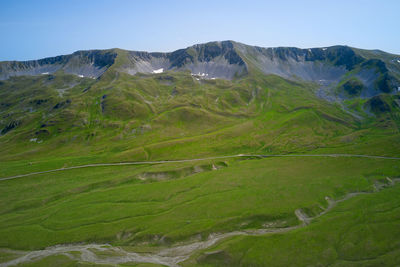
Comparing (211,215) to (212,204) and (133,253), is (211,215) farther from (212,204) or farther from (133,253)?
(133,253)

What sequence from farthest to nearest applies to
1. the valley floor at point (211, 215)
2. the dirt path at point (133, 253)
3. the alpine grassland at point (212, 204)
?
the dirt path at point (133, 253), the alpine grassland at point (212, 204), the valley floor at point (211, 215)

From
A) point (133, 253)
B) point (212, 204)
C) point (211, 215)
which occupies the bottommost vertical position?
point (133, 253)

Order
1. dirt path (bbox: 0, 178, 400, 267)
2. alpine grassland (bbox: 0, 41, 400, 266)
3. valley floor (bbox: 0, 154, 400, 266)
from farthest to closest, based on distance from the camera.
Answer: dirt path (bbox: 0, 178, 400, 267)
alpine grassland (bbox: 0, 41, 400, 266)
valley floor (bbox: 0, 154, 400, 266)

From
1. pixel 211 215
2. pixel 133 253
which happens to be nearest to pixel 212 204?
pixel 211 215

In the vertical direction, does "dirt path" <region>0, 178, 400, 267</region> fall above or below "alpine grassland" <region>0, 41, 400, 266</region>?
below

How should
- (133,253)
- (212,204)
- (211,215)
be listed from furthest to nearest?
1. (212,204)
2. (211,215)
3. (133,253)

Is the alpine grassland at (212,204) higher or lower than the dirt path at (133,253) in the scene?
higher

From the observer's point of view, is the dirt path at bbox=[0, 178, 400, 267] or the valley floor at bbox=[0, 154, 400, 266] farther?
the dirt path at bbox=[0, 178, 400, 267]

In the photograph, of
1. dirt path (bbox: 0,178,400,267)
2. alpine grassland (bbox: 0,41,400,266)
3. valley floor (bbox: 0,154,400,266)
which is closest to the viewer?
valley floor (bbox: 0,154,400,266)

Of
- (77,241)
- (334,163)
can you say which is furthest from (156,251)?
(334,163)

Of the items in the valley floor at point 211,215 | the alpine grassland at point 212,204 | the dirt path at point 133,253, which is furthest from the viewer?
the dirt path at point 133,253

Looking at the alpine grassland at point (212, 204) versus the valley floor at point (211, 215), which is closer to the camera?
the valley floor at point (211, 215)
